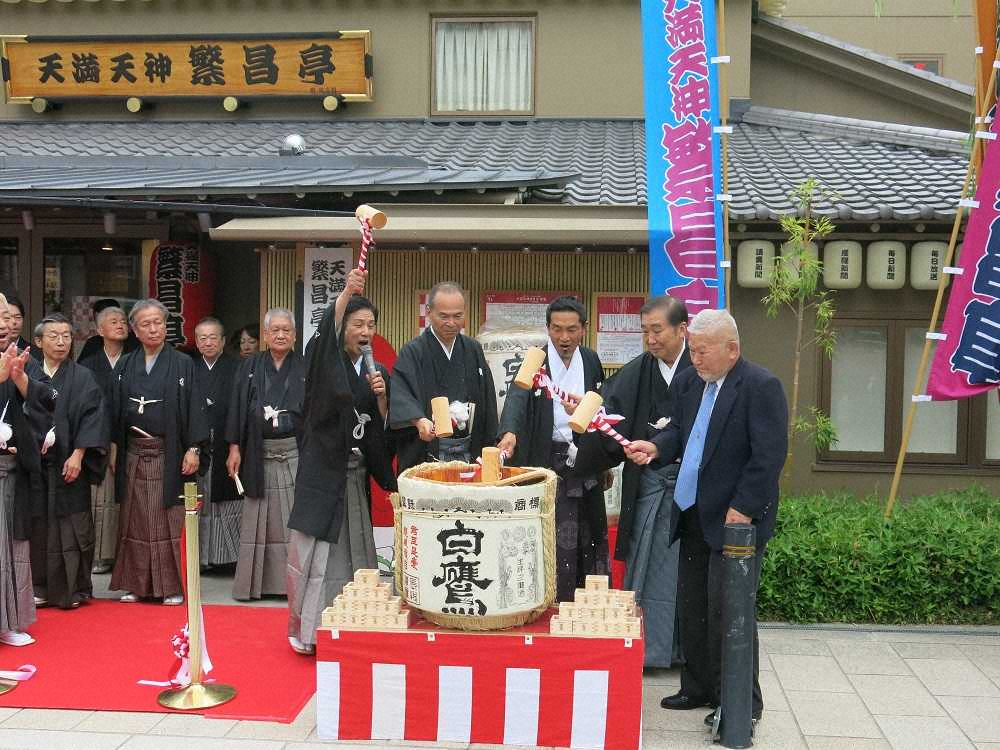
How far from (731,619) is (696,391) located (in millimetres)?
1165

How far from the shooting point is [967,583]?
22.9 feet

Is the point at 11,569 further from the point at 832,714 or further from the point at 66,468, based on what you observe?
the point at 832,714

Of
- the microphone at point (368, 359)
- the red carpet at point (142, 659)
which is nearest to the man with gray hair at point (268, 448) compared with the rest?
Answer: the red carpet at point (142, 659)

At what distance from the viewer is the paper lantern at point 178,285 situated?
945 cm

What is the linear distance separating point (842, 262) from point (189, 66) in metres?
8.23

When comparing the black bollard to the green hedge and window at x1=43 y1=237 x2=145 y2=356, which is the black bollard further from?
window at x1=43 y1=237 x2=145 y2=356

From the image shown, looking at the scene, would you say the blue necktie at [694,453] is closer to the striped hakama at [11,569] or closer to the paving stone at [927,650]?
the paving stone at [927,650]

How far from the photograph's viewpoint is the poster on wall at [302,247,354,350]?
8078mm

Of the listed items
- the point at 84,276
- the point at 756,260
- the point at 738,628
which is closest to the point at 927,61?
the point at 756,260

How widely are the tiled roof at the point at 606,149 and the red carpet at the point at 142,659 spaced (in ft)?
10.8

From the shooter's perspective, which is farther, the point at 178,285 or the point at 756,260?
the point at 178,285

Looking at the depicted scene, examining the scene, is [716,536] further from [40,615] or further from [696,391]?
[40,615]

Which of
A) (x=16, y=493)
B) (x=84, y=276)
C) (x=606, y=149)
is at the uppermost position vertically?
(x=606, y=149)

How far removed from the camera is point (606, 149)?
36.7 feet
